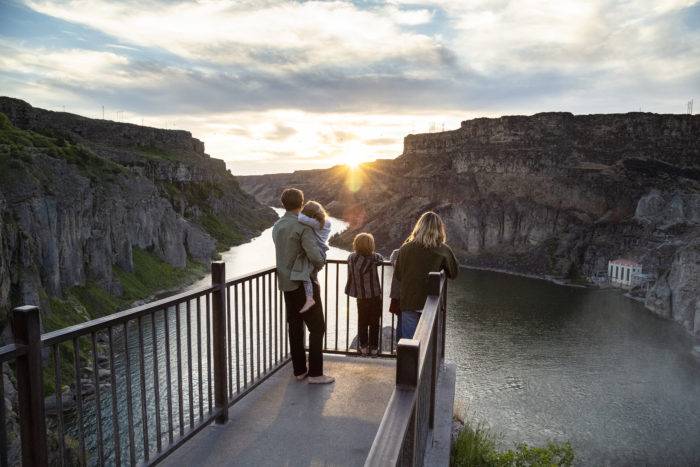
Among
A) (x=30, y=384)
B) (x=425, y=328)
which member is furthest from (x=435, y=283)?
(x=30, y=384)

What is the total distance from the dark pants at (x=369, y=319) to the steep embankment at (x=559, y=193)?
271 feet

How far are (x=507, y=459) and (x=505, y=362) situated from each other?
122ft

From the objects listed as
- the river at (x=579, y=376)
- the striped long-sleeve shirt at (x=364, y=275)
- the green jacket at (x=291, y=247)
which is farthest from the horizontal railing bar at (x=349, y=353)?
the river at (x=579, y=376)

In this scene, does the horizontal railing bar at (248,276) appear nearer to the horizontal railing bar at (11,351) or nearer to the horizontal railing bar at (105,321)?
the horizontal railing bar at (105,321)

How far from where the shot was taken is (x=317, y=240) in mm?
5480

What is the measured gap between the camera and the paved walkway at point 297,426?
447 cm

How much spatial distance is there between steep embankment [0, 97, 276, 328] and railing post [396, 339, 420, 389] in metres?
36.3

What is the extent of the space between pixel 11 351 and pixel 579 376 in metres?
49.1

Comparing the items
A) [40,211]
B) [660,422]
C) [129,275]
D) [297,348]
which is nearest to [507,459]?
[297,348]

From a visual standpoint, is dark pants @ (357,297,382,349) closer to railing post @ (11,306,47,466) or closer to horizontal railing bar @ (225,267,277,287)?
horizontal railing bar @ (225,267,277,287)

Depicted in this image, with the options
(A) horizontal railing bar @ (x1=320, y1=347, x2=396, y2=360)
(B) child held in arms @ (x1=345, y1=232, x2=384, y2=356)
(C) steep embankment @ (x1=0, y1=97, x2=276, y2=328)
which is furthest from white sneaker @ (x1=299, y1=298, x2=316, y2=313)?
(C) steep embankment @ (x1=0, y1=97, x2=276, y2=328)

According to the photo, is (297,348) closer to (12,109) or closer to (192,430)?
(192,430)

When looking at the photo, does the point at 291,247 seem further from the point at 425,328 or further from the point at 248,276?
the point at 425,328

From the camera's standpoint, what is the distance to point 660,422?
38406 mm
